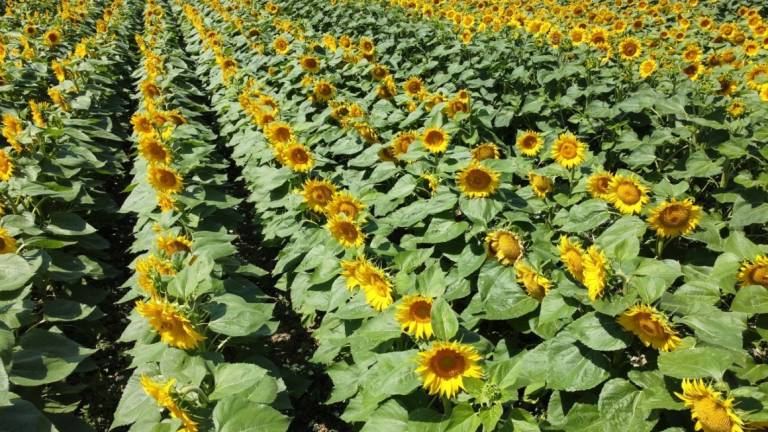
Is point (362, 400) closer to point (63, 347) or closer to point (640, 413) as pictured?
point (640, 413)

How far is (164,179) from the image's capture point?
11.8 feet

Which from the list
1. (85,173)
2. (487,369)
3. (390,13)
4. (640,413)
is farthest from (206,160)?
(390,13)

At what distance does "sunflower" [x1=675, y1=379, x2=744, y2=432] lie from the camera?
1.52 m

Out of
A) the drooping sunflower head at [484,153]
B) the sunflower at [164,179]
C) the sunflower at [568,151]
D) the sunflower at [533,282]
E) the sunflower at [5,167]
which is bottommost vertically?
the sunflower at [568,151]

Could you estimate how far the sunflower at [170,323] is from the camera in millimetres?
2209

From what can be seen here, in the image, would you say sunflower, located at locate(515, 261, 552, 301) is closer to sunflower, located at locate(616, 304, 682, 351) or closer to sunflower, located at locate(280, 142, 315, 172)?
sunflower, located at locate(616, 304, 682, 351)

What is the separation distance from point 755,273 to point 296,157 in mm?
2970

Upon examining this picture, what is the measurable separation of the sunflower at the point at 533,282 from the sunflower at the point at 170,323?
5.47ft

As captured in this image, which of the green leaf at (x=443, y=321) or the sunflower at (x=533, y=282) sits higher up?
the green leaf at (x=443, y=321)

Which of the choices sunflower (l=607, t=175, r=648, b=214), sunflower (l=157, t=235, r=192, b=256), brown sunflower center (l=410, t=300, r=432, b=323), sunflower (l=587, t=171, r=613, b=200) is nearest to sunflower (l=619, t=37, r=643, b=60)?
sunflower (l=587, t=171, r=613, b=200)

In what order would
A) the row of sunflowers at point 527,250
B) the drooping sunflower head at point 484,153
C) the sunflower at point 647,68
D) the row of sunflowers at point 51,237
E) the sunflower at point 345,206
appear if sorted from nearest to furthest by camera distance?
the row of sunflowers at point 527,250 < the row of sunflowers at point 51,237 < the sunflower at point 345,206 < the drooping sunflower head at point 484,153 < the sunflower at point 647,68

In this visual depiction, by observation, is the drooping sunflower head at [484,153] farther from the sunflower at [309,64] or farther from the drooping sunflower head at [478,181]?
the sunflower at [309,64]

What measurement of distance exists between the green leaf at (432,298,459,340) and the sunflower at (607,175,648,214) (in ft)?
5.30

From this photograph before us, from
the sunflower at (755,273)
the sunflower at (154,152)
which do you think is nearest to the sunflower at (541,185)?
the sunflower at (755,273)
